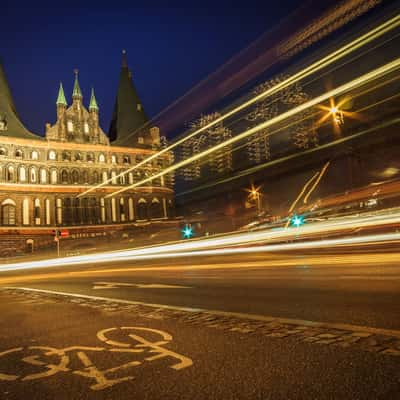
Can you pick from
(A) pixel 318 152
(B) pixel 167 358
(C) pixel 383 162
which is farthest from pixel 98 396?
(A) pixel 318 152

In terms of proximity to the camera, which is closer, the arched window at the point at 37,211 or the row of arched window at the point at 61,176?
the row of arched window at the point at 61,176

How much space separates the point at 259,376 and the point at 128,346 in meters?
1.76

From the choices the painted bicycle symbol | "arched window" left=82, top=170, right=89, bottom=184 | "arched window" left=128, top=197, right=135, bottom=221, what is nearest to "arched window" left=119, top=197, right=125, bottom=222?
"arched window" left=128, top=197, right=135, bottom=221

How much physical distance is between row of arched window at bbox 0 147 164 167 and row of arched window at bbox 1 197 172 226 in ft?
19.7

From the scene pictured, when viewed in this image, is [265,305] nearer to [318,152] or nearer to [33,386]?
[33,386]

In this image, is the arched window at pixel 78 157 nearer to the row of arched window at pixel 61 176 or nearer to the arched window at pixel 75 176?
the row of arched window at pixel 61 176

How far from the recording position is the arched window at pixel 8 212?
5028 centimetres

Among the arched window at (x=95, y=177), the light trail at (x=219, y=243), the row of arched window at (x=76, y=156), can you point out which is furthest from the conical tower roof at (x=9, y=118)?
the light trail at (x=219, y=243)

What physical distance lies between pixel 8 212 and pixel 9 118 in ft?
45.4

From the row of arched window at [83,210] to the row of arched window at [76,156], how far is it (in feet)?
19.7

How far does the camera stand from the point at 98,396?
2.92 metres

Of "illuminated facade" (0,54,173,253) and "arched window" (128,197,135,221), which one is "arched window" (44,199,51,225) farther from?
"arched window" (128,197,135,221)

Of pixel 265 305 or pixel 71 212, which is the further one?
pixel 71 212

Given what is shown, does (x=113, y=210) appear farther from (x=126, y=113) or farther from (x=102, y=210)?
(x=126, y=113)
